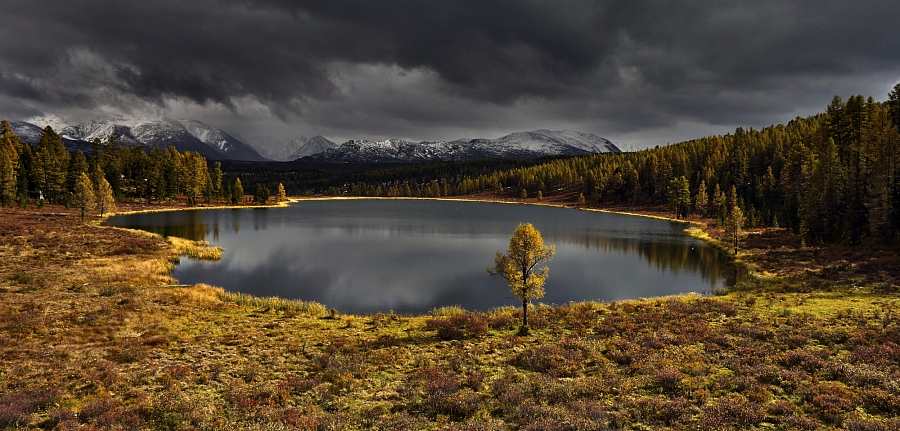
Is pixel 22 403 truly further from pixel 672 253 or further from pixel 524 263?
pixel 672 253

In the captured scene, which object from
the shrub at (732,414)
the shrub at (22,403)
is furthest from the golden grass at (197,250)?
the shrub at (732,414)

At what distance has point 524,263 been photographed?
32125 millimetres

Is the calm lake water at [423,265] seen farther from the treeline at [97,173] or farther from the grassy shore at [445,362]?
the treeline at [97,173]

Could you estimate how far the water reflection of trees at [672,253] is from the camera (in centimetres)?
5672

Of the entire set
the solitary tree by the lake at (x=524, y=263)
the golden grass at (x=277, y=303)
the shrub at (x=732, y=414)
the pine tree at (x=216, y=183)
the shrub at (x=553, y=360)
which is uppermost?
the pine tree at (x=216, y=183)

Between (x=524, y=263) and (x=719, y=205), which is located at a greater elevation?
(x=719, y=205)

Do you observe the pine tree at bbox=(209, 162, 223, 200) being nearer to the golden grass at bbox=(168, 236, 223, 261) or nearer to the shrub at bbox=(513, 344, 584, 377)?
the golden grass at bbox=(168, 236, 223, 261)

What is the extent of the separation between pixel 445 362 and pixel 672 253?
59.8 metres

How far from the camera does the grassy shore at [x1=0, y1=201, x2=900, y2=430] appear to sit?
16.1m

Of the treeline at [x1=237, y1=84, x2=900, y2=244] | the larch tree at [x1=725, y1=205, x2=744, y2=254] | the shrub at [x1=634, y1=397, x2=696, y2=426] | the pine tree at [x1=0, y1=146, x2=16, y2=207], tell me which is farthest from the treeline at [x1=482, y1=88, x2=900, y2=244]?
the pine tree at [x1=0, y1=146, x2=16, y2=207]

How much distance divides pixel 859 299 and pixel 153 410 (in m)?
48.5

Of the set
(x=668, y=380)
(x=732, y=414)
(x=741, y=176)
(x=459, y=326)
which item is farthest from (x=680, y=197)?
(x=732, y=414)

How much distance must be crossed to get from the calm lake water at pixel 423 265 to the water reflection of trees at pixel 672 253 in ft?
0.52

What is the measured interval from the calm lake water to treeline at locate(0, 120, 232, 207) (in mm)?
34412
